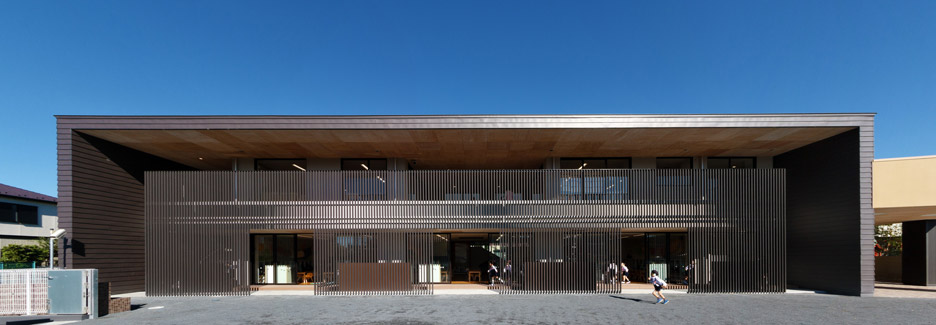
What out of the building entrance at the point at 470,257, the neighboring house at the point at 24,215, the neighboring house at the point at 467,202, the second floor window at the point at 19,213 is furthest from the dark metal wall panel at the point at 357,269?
the second floor window at the point at 19,213

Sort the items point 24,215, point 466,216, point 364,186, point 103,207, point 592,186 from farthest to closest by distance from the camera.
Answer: point 24,215, point 364,186, point 592,186, point 466,216, point 103,207

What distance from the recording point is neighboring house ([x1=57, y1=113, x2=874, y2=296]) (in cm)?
1552

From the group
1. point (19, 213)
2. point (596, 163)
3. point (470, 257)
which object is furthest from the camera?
point (19, 213)

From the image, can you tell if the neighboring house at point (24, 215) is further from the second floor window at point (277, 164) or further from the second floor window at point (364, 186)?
the second floor window at point (364, 186)

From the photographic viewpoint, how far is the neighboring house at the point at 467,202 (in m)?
15.5

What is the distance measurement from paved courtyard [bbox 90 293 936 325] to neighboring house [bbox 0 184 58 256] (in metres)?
25.7

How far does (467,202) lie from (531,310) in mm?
5510

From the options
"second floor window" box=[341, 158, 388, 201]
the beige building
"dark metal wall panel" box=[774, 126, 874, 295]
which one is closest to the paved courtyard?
"dark metal wall panel" box=[774, 126, 874, 295]

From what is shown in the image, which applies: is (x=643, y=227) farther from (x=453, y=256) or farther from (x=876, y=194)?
(x=453, y=256)

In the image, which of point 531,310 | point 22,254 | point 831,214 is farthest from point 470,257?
point 22,254

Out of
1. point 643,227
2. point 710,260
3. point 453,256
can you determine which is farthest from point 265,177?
point 710,260

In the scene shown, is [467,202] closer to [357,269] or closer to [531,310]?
[357,269]

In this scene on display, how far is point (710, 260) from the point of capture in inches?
650

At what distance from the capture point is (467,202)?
17.3 m
